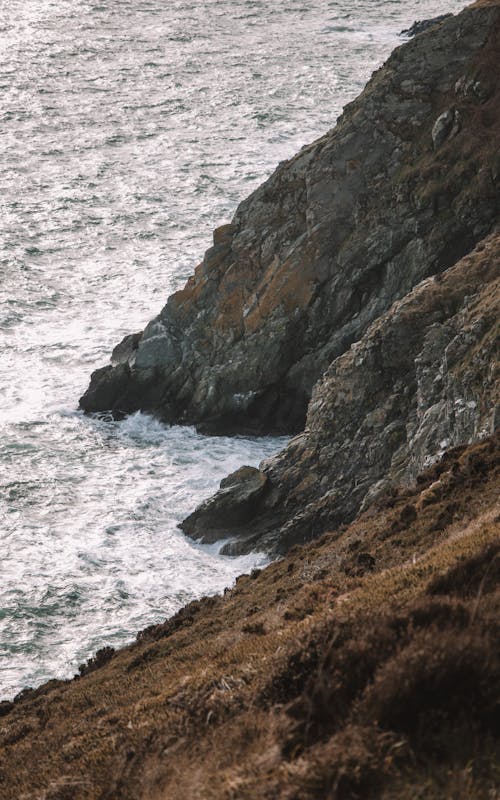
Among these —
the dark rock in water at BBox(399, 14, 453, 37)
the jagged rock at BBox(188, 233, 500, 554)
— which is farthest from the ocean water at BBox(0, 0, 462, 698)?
the jagged rock at BBox(188, 233, 500, 554)

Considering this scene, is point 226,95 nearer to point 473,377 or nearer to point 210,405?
point 210,405

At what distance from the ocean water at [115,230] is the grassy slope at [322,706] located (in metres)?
13.0

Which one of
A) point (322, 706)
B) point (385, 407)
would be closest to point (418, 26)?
point (385, 407)

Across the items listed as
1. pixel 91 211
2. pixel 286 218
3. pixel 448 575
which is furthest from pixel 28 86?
pixel 448 575

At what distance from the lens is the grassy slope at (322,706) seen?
9734 millimetres

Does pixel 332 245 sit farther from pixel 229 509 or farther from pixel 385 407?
pixel 229 509

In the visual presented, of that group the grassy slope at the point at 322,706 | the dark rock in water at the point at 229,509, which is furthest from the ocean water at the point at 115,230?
the grassy slope at the point at 322,706

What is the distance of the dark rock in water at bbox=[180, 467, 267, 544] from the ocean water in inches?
33.5

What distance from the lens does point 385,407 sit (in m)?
33.3

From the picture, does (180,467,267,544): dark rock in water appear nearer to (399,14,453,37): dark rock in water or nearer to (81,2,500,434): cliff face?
(81,2,500,434): cliff face

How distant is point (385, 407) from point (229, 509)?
305 inches

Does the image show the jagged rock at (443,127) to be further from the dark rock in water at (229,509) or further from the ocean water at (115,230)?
the dark rock in water at (229,509)

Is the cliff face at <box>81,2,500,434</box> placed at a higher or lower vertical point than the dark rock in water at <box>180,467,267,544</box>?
higher

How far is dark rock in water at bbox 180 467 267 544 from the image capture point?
35844 mm
